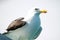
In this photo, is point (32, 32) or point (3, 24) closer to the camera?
point (32, 32)

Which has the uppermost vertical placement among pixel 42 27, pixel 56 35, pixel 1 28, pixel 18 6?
pixel 18 6

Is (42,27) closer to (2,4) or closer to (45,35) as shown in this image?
(45,35)

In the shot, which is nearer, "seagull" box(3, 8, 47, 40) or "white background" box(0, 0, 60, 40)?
"seagull" box(3, 8, 47, 40)

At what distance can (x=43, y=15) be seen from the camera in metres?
1.25

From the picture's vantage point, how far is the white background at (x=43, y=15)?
4.16ft

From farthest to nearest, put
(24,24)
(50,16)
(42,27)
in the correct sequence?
(50,16) → (42,27) → (24,24)

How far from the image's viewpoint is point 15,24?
1088 millimetres

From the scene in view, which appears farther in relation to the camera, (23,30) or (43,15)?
(43,15)

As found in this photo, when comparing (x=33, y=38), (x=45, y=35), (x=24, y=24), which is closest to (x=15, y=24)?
(x=24, y=24)

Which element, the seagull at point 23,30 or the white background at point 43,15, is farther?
the white background at point 43,15

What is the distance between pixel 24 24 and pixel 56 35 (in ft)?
1.10

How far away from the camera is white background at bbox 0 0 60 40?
1.27m

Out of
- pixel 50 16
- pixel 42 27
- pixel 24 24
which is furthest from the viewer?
pixel 50 16

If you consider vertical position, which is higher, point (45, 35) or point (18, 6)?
point (18, 6)
